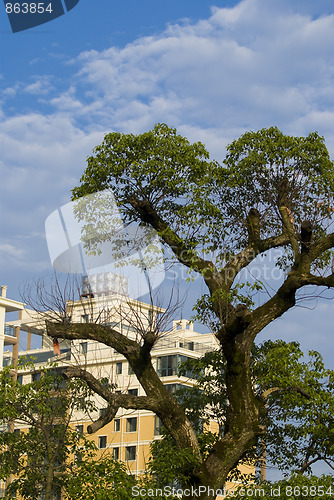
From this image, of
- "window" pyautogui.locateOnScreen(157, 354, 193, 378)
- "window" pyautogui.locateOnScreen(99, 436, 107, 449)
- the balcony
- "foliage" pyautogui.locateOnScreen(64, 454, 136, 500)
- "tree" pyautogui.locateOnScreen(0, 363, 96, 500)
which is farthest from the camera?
the balcony

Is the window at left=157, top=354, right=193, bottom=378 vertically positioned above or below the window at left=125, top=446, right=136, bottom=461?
above

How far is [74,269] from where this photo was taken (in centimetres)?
1705

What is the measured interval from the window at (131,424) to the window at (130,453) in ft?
4.04

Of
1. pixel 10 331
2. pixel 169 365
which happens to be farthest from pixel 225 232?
pixel 10 331

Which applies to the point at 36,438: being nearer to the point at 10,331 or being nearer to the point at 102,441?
the point at 102,441

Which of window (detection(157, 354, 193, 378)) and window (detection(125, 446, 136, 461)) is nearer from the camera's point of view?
window (detection(125, 446, 136, 461))

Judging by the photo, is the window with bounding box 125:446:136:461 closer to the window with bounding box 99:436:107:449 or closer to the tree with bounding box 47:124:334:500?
the window with bounding box 99:436:107:449

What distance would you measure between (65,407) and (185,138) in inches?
313

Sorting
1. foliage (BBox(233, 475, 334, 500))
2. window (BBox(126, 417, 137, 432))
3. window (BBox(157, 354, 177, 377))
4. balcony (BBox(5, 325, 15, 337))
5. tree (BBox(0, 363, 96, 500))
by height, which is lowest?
foliage (BBox(233, 475, 334, 500))

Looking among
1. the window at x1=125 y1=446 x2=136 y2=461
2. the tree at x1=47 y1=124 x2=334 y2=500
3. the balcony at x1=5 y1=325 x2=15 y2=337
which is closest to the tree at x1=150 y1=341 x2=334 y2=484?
the tree at x1=47 y1=124 x2=334 y2=500

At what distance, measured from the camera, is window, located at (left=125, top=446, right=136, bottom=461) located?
173ft

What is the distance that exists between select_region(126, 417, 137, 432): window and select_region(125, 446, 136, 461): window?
4.04 feet

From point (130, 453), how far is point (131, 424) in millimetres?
2013

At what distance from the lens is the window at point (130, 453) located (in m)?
52.9
